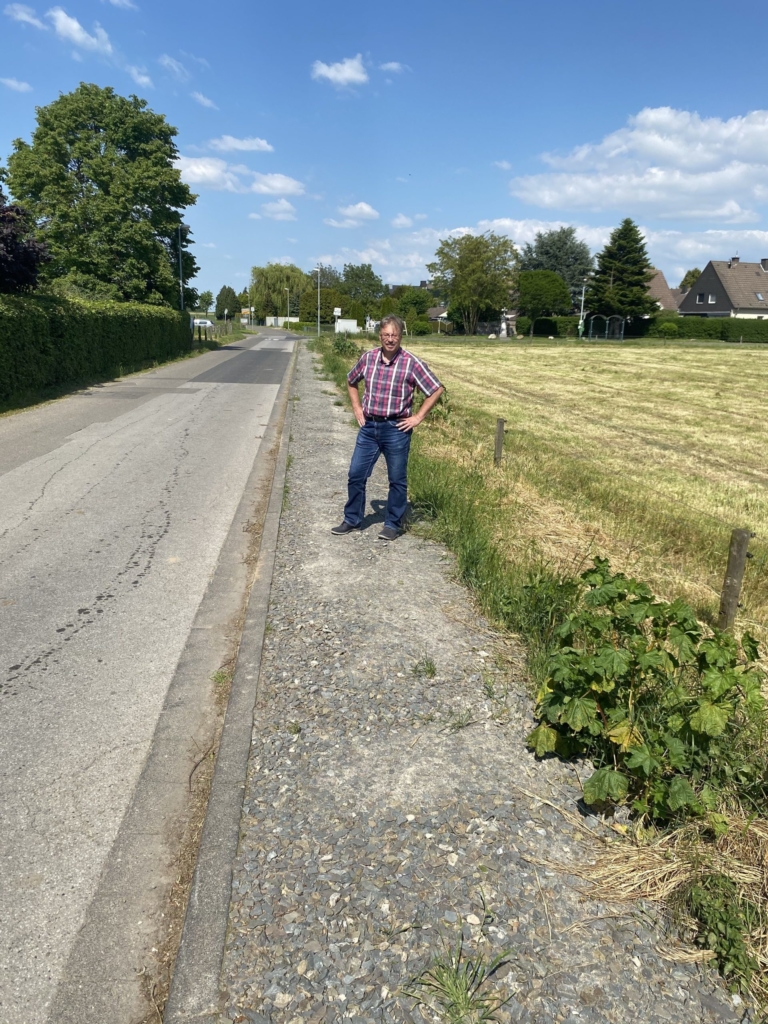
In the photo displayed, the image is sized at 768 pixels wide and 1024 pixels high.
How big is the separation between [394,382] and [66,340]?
1415cm

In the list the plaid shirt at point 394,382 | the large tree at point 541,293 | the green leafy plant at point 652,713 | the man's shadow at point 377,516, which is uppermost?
the large tree at point 541,293

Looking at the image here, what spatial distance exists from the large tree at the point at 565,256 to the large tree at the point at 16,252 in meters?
69.9

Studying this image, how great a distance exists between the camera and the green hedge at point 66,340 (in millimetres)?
13906

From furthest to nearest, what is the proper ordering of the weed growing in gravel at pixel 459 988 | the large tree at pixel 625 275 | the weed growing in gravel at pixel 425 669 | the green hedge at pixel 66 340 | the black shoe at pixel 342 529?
1. the large tree at pixel 625 275
2. the green hedge at pixel 66 340
3. the black shoe at pixel 342 529
4. the weed growing in gravel at pixel 425 669
5. the weed growing in gravel at pixel 459 988

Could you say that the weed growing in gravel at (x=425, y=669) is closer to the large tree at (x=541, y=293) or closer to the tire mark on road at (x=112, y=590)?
the tire mark on road at (x=112, y=590)

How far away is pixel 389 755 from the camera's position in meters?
3.03

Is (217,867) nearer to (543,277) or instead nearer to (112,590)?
(112,590)

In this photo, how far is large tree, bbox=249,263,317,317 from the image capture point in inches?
4181

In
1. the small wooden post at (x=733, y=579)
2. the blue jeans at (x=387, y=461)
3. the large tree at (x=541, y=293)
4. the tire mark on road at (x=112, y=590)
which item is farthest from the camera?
the large tree at (x=541, y=293)

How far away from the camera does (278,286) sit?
106562mm

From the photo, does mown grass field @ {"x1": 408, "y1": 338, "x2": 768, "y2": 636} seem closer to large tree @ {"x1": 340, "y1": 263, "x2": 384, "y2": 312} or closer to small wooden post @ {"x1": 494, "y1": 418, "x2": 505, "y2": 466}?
small wooden post @ {"x1": 494, "y1": 418, "x2": 505, "y2": 466}

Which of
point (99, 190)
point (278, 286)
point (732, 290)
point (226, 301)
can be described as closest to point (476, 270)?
point (732, 290)

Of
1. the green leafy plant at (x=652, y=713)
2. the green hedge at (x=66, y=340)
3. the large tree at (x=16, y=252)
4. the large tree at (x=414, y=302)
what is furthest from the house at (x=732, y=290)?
the green leafy plant at (x=652, y=713)

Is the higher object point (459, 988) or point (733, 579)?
point (733, 579)
